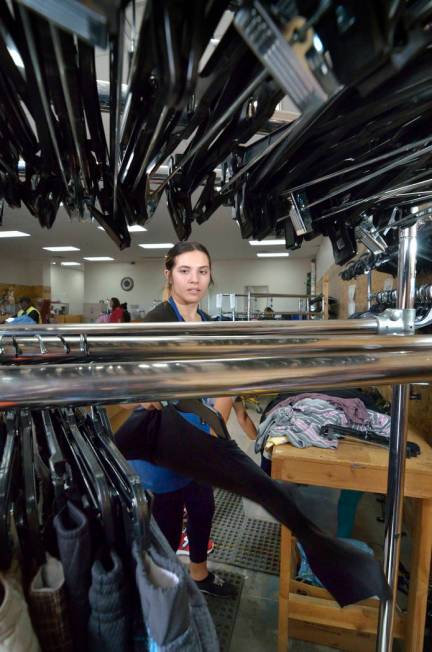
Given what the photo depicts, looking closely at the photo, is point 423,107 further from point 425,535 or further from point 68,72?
point 425,535

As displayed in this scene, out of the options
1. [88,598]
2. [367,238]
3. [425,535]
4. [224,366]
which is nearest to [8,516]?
[88,598]

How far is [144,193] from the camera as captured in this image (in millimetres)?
591

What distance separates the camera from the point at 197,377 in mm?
346

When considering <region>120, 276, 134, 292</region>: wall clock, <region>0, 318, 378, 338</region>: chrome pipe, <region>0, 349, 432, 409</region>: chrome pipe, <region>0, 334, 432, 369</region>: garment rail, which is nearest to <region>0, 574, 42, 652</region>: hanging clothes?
<region>0, 349, 432, 409</region>: chrome pipe

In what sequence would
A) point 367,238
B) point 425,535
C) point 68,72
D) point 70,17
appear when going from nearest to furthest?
1. point 70,17
2. point 68,72
3. point 367,238
4. point 425,535

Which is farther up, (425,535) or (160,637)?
(160,637)

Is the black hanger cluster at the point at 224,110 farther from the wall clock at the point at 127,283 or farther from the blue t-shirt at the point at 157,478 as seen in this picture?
the wall clock at the point at 127,283

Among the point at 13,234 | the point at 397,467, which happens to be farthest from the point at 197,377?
the point at 13,234

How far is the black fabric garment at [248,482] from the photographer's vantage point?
54 centimetres

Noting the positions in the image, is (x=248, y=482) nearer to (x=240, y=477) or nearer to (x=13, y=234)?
(x=240, y=477)

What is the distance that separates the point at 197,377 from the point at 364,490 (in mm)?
1179

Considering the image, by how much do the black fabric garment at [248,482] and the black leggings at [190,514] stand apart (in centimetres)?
63

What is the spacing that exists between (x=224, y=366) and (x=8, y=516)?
1.19 ft

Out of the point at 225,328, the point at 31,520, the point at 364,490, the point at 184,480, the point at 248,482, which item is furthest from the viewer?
the point at 184,480
